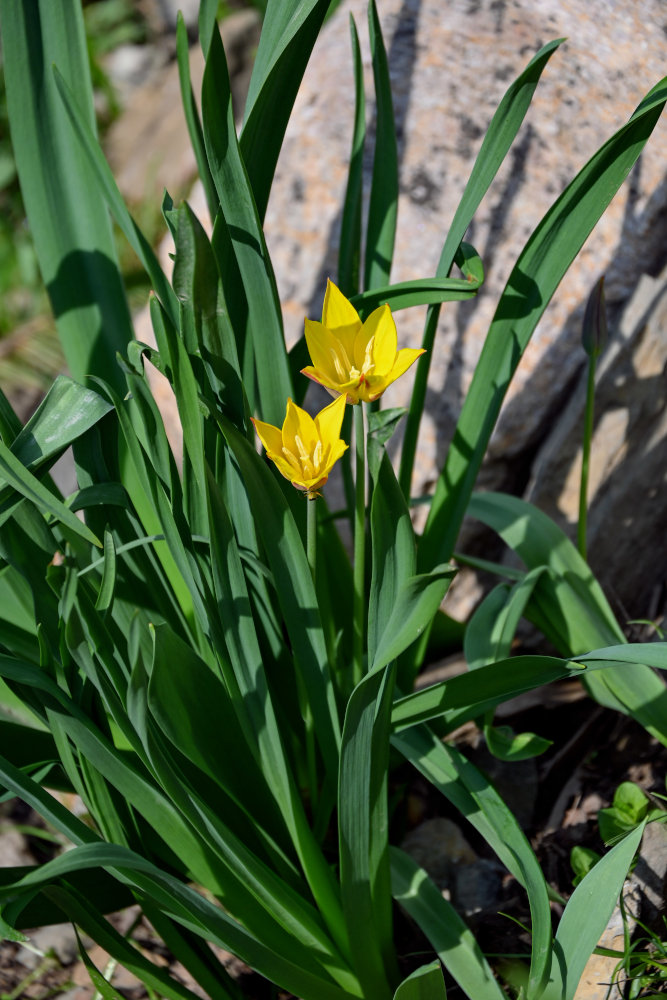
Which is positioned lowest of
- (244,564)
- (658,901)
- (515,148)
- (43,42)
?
(658,901)

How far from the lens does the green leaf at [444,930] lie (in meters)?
0.96

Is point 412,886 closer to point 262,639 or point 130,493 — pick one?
point 262,639

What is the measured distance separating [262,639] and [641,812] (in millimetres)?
531

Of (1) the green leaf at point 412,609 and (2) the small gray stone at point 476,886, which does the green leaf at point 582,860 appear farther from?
(1) the green leaf at point 412,609

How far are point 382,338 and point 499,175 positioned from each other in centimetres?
81

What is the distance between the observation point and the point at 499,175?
149 cm

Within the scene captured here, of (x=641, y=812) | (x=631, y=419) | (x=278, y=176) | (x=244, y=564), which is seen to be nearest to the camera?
(x=244, y=564)

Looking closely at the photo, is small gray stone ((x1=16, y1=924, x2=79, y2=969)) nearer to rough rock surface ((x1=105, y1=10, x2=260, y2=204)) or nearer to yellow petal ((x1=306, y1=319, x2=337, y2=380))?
yellow petal ((x1=306, y1=319, x2=337, y2=380))

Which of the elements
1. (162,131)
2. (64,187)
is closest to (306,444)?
(64,187)

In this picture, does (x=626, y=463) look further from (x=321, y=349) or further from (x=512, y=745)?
(x=321, y=349)

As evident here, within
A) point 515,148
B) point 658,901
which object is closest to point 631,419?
point 515,148

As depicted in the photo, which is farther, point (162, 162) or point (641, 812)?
point (162, 162)

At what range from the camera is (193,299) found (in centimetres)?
79

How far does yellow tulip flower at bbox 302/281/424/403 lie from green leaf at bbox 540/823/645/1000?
506 mm
